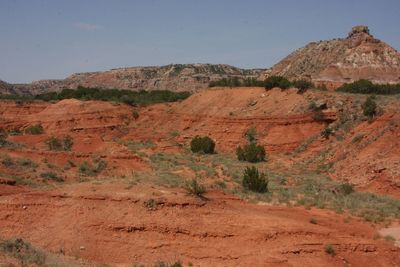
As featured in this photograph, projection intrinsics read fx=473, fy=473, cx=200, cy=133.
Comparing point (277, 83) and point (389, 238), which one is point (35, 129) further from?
point (389, 238)

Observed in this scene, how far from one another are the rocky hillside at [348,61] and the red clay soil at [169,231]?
51.4 m

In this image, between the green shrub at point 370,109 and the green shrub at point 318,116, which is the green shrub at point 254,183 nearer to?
the green shrub at point 370,109

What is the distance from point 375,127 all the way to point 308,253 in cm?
1878

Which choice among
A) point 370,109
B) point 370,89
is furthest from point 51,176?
point 370,89

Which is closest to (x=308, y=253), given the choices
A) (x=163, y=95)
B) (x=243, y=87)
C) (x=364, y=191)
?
(x=364, y=191)

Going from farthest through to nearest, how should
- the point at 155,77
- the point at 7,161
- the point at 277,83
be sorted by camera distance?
1. the point at 155,77
2. the point at 277,83
3. the point at 7,161

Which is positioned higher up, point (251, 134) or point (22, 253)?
point (22, 253)

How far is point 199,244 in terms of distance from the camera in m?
14.1

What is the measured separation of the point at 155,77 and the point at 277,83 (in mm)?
79910

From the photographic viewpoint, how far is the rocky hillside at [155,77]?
363ft

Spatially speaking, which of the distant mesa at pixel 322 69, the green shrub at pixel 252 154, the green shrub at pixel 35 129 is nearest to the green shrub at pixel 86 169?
the green shrub at pixel 252 154

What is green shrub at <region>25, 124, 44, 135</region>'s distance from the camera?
48.9 meters

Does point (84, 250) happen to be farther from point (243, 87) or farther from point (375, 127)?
point (243, 87)

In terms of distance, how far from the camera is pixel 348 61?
76.4 m
